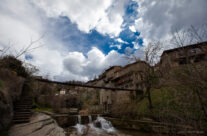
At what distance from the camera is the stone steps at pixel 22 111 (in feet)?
23.4

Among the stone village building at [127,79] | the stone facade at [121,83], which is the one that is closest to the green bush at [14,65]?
the stone village building at [127,79]

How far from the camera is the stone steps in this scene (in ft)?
23.4

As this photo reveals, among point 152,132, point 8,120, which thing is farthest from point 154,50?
point 8,120

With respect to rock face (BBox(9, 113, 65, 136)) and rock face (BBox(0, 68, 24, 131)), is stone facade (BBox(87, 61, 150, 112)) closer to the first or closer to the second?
rock face (BBox(9, 113, 65, 136))

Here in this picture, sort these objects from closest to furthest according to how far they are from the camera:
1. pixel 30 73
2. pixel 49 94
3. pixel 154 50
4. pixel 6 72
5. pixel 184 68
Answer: pixel 184 68, pixel 6 72, pixel 30 73, pixel 154 50, pixel 49 94

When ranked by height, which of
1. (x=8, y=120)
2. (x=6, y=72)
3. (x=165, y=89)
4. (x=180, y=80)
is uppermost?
(x=6, y=72)

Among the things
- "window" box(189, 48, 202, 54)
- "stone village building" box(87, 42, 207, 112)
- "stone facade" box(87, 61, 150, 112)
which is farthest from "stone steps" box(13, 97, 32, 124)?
"stone facade" box(87, 61, 150, 112)

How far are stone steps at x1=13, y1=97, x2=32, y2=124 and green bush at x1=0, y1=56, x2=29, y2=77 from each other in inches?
106

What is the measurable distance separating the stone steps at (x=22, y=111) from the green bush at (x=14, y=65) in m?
2.70

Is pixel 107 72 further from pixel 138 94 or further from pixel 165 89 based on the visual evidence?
pixel 165 89

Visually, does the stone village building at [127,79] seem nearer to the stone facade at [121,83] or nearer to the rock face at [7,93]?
the stone facade at [121,83]

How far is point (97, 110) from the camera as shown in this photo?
968 inches

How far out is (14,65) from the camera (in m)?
8.94

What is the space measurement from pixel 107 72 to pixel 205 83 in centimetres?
2997
